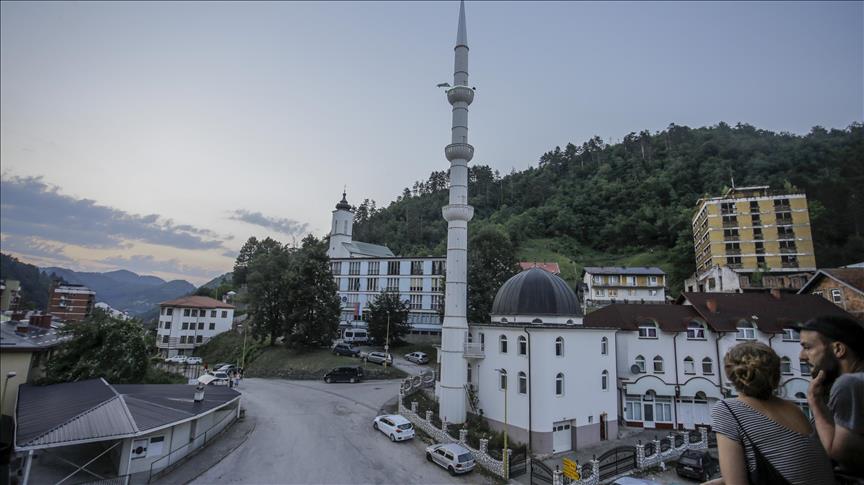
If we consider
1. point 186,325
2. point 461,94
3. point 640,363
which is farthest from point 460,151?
point 186,325

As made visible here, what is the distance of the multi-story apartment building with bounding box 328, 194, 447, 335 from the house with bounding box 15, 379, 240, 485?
126 feet

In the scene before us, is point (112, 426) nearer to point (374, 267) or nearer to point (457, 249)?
point (457, 249)

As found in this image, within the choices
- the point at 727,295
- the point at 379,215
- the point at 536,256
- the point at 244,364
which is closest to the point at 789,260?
the point at 727,295

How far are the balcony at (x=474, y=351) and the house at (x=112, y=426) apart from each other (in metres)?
15.0

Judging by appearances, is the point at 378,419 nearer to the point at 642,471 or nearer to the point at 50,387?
the point at 642,471

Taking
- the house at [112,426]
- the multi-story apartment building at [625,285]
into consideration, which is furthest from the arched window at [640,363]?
the multi-story apartment building at [625,285]

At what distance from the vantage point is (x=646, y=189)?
92625 mm

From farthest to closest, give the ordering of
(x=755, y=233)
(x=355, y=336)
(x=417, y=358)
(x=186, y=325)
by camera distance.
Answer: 1. (x=186, y=325)
2. (x=355, y=336)
3. (x=417, y=358)
4. (x=755, y=233)

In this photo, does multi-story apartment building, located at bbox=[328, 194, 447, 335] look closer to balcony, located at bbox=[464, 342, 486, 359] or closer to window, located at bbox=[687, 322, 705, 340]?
balcony, located at bbox=[464, 342, 486, 359]

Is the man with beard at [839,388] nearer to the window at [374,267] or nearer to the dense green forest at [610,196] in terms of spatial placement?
the window at [374,267]

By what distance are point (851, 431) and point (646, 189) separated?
10235 cm

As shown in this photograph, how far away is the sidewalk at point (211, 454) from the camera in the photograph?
17.5m

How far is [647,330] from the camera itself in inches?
1132

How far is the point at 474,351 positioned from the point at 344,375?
17229 mm
